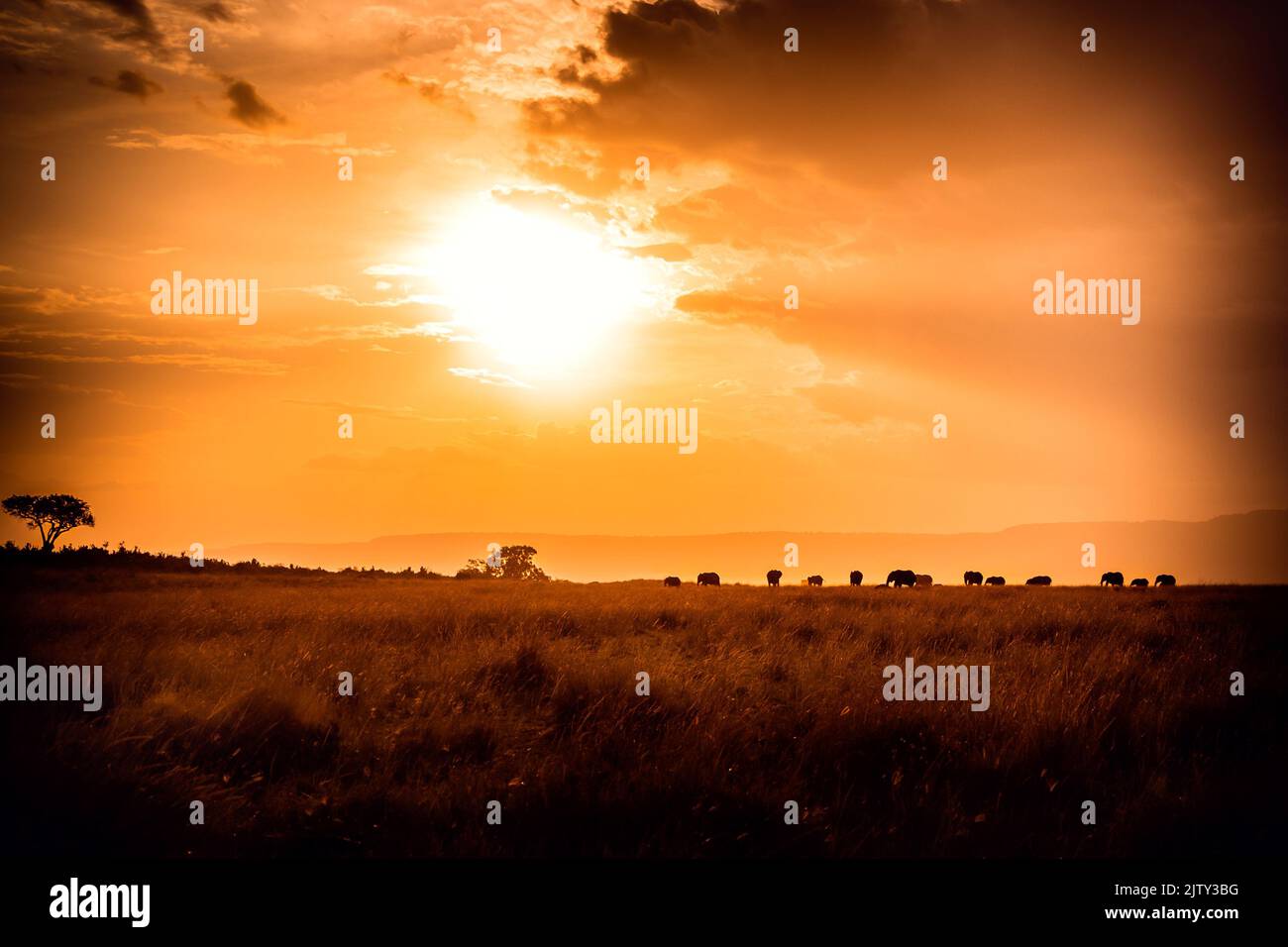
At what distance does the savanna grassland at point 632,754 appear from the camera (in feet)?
17.1

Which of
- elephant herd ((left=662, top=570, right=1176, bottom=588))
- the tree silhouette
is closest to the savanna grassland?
elephant herd ((left=662, top=570, right=1176, bottom=588))

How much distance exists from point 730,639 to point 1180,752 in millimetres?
6544

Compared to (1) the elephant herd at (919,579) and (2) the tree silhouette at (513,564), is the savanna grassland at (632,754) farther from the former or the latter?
(2) the tree silhouette at (513,564)

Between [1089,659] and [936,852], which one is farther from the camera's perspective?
[1089,659]

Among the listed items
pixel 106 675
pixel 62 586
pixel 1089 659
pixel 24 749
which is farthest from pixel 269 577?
pixel 1089 659

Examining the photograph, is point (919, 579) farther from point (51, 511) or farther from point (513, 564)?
point (51, 511)

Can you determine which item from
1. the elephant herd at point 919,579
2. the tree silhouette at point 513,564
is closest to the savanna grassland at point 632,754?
the elephant herd at point 919,579

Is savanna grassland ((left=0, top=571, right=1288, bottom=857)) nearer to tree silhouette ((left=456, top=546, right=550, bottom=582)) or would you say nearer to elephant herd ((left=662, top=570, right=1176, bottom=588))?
elephant herd ((left=662, top=570, right=1176, bottom=588))

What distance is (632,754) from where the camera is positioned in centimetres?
637

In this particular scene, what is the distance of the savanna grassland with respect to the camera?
520 cm

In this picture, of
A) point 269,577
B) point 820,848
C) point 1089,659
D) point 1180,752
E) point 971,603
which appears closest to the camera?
point 820,848

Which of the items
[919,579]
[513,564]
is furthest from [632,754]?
[513,564]

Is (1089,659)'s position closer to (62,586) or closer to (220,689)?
(220,689)
